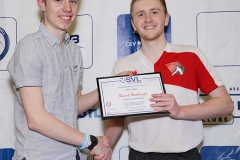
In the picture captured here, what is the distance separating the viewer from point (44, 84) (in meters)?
1.39

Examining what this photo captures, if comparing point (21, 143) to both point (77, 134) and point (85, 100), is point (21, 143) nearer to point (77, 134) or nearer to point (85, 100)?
point (77, 134)

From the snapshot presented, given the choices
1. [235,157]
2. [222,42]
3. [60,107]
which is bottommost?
[235,157]

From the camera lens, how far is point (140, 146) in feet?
5.17

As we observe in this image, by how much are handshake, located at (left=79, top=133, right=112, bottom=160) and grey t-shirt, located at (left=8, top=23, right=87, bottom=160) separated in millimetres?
75

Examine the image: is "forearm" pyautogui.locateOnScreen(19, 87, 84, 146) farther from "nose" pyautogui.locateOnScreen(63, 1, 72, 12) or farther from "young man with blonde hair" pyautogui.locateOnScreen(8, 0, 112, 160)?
"nose" pyautogui.locateOnScreen(63, 1, 72, 12)

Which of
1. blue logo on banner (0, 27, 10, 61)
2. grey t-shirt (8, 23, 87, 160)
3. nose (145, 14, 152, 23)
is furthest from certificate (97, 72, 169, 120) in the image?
blue logo on banner (0, 27, 10, 61)

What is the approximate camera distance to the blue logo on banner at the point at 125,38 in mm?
1945

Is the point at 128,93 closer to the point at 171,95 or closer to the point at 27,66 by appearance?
the point at 171,95

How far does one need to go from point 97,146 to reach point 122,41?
0.70m

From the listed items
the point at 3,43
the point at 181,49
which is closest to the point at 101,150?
the point at 181,49

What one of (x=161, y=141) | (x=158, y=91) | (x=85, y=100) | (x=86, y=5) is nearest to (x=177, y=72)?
(x=158, y=91)

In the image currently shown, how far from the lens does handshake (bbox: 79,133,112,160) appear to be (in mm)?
1446

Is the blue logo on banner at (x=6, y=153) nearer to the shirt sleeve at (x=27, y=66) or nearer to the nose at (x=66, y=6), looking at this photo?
the shirt sleeve at (x=27, y=66)

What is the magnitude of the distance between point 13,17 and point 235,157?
154 centimetres
